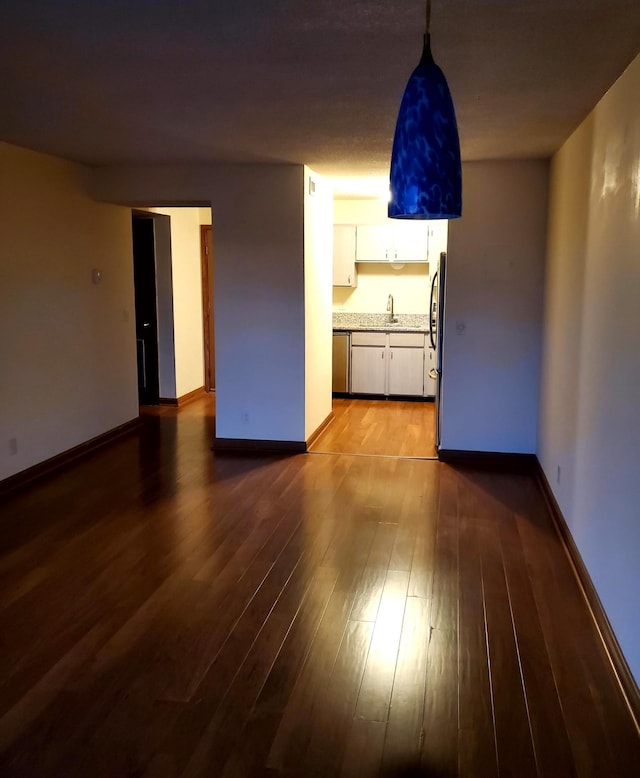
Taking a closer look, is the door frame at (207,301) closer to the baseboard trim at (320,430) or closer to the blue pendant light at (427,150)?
the baseboard trim at (320,430)

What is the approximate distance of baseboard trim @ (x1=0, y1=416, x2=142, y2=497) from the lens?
470 centimetres

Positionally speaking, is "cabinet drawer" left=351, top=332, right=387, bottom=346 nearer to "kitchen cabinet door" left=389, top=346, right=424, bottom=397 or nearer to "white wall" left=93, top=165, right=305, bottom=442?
"kitchen cabinet door" left=389, top=346, right=424, bottom=397

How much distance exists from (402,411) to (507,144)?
358 cm

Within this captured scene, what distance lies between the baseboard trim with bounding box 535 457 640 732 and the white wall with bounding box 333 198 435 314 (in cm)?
436

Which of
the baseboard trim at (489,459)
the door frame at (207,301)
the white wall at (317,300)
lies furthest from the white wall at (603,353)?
the door frame at (207,301)

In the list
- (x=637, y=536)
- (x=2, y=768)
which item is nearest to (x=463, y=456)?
(x=637, y=536)

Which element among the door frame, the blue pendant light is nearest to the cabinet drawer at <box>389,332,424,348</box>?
the door frame

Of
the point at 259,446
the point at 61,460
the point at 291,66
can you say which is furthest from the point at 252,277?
the point at 291,66

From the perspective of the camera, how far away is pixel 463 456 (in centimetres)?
556

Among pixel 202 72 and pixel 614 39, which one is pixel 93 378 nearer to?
pixel 202 72

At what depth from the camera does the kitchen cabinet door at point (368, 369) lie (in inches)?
318

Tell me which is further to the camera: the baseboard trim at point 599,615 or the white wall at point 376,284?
the white wall at point 376,284

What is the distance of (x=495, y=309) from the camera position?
Result: 536cm

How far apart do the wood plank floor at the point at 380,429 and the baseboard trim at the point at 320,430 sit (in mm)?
Answer: 29
